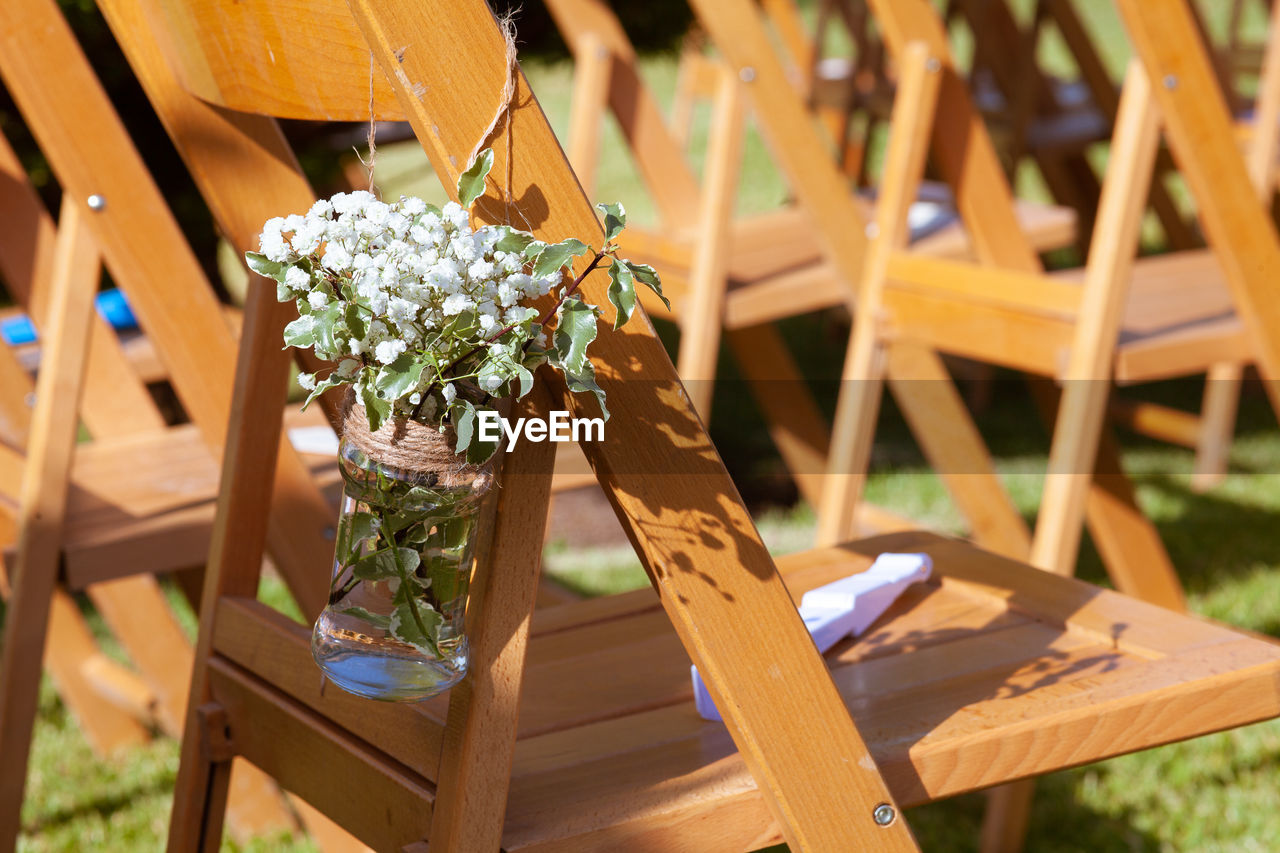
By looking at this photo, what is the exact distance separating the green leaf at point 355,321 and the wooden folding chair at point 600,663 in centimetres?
11

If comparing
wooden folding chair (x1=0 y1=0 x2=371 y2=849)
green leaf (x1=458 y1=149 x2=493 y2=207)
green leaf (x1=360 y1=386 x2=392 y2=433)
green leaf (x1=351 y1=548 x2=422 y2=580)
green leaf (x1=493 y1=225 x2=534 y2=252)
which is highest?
wooden folding chair (x1=0 y1=0 x2=371 y2=849)

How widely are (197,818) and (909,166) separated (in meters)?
1.67

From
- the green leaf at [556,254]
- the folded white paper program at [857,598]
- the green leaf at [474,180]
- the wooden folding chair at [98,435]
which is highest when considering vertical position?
the wooden folding chair at [98,435]

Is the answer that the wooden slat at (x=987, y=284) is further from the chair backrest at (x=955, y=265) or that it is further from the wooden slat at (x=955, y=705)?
the wooden slat at (x=955, y=705)

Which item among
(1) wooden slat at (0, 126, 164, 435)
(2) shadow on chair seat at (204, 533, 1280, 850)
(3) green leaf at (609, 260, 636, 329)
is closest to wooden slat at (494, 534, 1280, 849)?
(2) shadow on chair seat at (204, 533, 1280, 850)

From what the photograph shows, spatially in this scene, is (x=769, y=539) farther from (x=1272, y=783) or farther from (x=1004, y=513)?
(x=1272, y=783)

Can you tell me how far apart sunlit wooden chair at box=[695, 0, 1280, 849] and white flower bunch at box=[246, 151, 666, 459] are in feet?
4.47

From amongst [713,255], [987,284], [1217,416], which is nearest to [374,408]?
[987,284]

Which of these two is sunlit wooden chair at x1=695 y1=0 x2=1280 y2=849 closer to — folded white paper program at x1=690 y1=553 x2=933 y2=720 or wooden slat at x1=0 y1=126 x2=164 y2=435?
folded white paper program at x1=690 y1=553 x2=933 y2=720

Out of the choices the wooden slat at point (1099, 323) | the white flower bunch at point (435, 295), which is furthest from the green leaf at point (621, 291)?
the wooden slat at point (1099, 323)

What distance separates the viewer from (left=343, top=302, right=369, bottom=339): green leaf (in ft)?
2.72

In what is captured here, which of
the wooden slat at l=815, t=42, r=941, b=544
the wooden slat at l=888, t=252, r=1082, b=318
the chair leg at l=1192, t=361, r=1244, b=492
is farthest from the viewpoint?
the chair leg at l=1192, t=361, r=1244, b=492

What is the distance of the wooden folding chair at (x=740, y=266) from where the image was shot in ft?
8.19

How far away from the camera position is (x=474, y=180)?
83 centimetres
